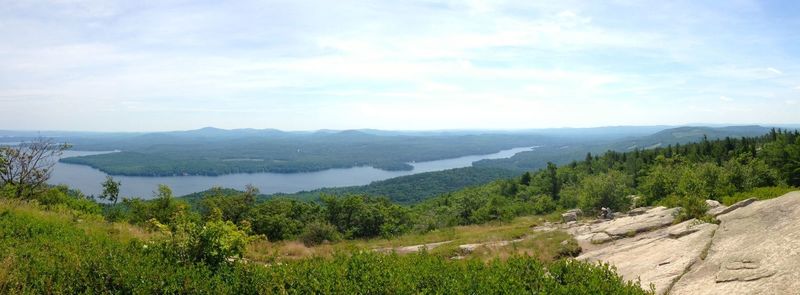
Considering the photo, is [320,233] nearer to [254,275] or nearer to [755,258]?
[254,275]

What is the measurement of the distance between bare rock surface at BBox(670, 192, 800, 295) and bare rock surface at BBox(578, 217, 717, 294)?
310mm

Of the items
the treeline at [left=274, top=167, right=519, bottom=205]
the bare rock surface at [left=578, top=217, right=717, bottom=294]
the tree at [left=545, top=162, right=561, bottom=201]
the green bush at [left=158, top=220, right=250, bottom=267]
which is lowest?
the treeline at [left=274, top=167, right=519, bottom=205]

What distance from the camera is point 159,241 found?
28.6ft

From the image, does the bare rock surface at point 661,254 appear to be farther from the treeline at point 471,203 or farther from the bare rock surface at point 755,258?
the treeline at point 471,203

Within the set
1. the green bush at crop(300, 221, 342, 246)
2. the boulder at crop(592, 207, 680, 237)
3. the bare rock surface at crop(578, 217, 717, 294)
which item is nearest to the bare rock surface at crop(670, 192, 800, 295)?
the bare rock surface at crop(578, 217, 717, 294)

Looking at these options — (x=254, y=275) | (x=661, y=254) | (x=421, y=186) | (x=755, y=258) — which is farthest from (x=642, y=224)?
(x=421, y=186)

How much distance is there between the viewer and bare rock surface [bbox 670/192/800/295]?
7180mm

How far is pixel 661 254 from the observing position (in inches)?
424

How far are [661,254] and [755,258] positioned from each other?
272cm

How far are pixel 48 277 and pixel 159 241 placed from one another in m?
2.00

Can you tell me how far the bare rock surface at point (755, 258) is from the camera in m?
7.18

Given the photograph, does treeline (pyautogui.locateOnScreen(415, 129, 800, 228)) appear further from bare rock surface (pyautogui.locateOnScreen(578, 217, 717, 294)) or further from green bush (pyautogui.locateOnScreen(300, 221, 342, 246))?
green bush (pyautogui.locateOnScreen(300, 221, 342, 246))

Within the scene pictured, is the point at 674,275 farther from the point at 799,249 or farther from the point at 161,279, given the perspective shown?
the point at 161,279

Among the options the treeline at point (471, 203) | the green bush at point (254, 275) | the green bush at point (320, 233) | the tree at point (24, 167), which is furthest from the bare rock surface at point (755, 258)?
the tree at point (24, 167)
